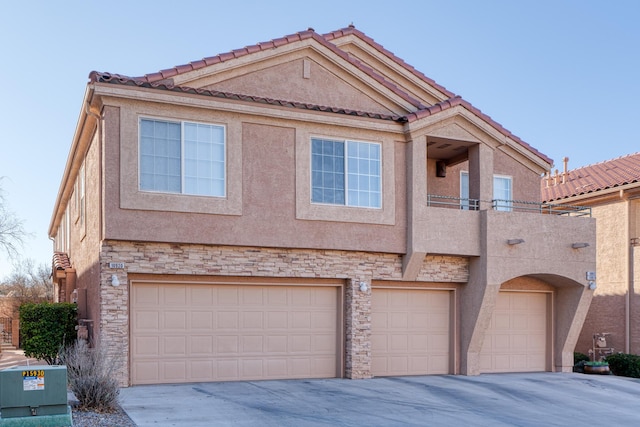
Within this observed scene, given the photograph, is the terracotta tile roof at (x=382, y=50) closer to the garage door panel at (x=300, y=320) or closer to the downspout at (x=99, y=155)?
the downspout at (x=99, y=155)

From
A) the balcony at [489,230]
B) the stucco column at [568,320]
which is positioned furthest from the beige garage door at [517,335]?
the balcony at [489,230]

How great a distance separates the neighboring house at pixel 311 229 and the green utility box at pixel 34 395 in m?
4.01

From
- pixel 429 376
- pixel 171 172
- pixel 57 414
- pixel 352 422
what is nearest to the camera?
pixel 57 414

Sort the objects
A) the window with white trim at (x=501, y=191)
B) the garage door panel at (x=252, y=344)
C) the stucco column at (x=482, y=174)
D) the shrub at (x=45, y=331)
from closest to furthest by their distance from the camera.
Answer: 1. the garage door panel at (x=252, y=344)
2. the shrub at (x=45, y=331)
3. the stucco column at (x=482, y=174)
4. the window with white trim at (x=501, y=191)

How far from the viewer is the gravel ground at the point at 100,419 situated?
422 inches

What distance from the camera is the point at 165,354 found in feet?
50.0

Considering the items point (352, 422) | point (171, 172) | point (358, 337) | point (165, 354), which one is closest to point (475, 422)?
point (352, 422)

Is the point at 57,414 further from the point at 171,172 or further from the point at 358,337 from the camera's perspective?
the point at 358,337

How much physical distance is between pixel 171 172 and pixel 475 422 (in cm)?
805

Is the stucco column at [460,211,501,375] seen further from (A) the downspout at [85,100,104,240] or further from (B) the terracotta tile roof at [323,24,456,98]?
(A) the downspout at [85,100,104,240]

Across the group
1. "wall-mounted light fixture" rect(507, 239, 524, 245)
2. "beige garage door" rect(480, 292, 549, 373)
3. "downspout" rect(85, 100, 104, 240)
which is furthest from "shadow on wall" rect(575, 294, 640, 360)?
"downspout" rect(85, 100, 104, 240)

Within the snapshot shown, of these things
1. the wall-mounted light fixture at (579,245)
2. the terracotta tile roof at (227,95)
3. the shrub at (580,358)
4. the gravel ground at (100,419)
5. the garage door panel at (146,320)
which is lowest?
the shrub at (580,358)

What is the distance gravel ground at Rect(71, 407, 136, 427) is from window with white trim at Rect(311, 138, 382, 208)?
6.92 metres

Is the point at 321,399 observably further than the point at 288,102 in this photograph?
No
